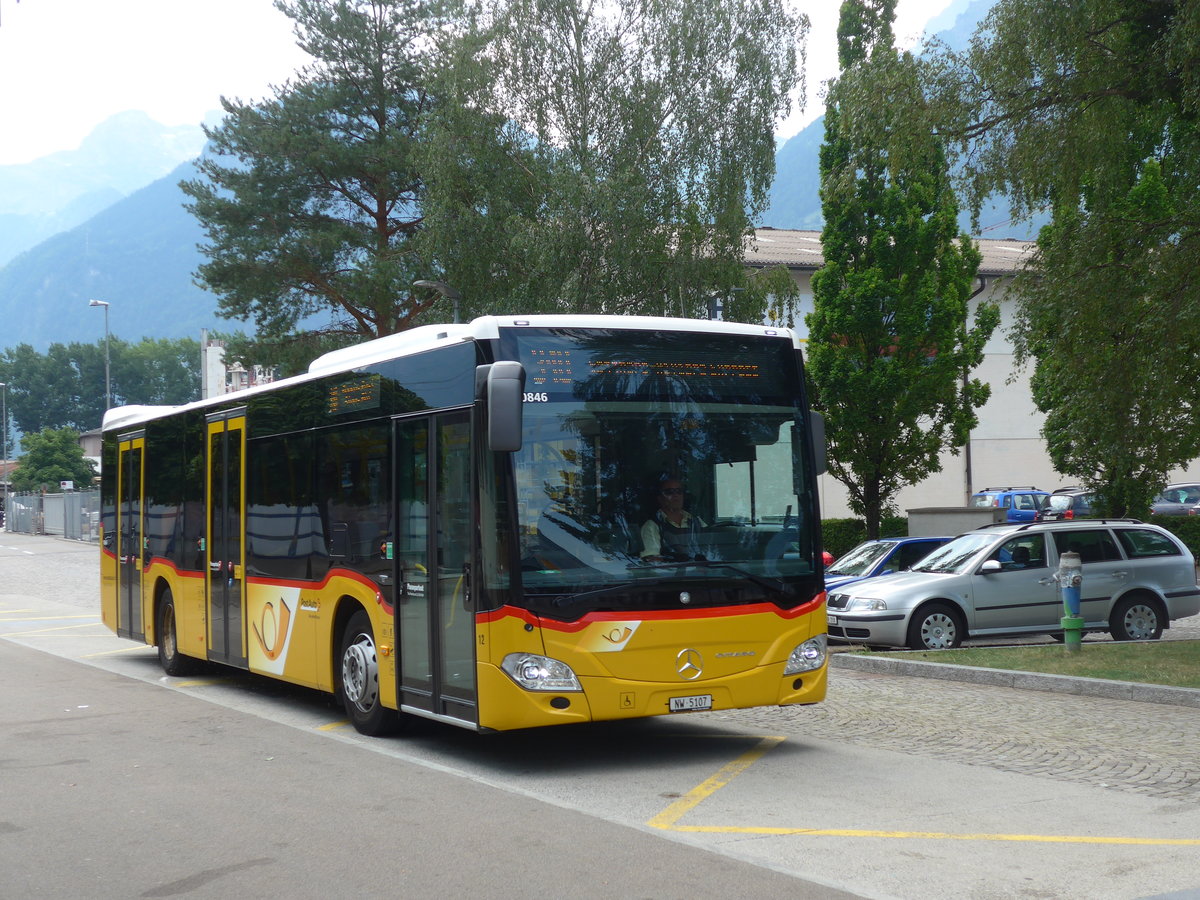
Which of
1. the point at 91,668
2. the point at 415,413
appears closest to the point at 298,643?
the point at 415,413

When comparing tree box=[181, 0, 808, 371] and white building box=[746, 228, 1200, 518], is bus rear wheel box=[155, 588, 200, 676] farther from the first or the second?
white building box=[746, 228, 1200, 518]

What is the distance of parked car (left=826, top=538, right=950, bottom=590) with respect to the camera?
62.4 feet

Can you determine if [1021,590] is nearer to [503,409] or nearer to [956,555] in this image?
[956,555]

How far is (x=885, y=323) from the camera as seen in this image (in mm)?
27516

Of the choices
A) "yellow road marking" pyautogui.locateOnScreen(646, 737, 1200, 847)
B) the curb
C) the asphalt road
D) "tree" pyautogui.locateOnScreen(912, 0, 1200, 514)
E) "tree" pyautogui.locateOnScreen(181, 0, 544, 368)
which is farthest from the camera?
"tree" pyautogui.locateOnScreen(181, 0, 544, 368)

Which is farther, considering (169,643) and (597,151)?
(597,151)

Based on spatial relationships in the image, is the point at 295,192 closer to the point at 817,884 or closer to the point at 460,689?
the point at 460,689

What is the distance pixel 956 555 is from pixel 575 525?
9346mm

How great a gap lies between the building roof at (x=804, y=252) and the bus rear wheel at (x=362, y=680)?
31.2 meters

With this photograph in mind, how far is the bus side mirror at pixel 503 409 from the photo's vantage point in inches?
325

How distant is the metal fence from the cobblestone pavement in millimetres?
49613

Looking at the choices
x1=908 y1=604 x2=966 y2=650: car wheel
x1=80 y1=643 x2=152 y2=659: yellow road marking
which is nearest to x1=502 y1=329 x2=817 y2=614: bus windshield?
x1=908 y1=604 x2=966 y2=650: car wheel

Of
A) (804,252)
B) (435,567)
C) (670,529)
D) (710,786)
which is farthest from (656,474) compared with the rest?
(804,252)

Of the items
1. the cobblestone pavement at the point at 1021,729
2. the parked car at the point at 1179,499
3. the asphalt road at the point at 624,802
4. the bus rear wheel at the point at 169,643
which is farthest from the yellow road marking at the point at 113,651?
the parked car at the point at 1179,499
